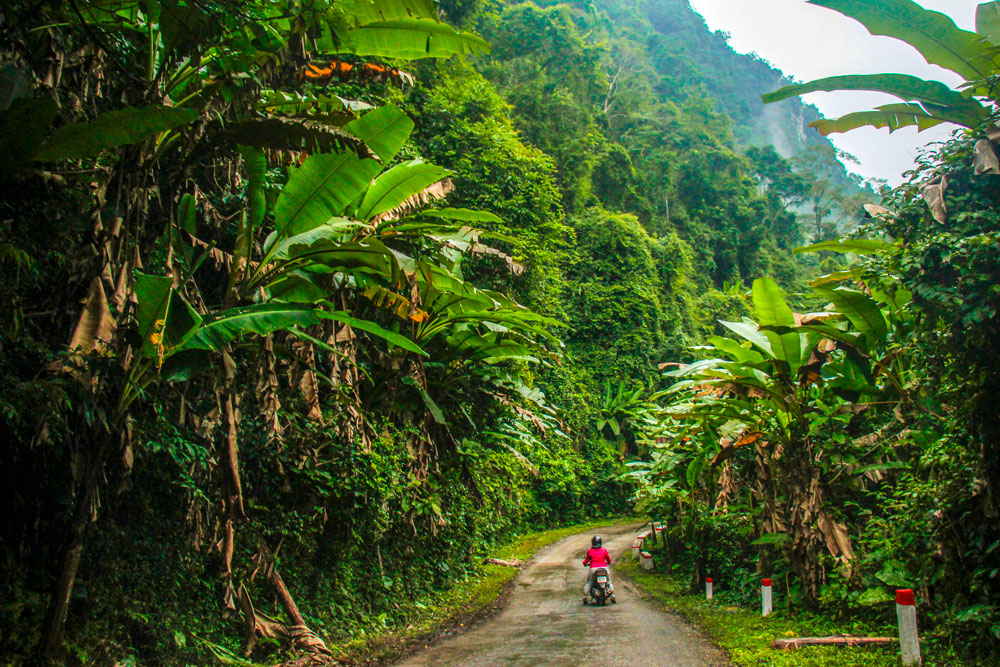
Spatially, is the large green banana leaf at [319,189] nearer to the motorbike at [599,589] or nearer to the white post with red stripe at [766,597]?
the white post with red stripe at [766,597]

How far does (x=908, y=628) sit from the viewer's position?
207 inches

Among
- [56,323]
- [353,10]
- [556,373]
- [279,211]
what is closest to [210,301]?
[279,211]

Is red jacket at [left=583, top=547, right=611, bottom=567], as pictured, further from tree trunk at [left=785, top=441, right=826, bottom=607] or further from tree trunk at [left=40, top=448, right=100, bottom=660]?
tree trunk at [left=40, top=448, right=100, bottom=660]

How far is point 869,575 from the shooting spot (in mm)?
7164

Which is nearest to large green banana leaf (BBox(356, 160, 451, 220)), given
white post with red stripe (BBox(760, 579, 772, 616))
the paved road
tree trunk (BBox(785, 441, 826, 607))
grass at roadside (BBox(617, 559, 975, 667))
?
the paved road

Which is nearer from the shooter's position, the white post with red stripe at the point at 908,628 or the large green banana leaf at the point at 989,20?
the white post with red stripe at the point at 908,628

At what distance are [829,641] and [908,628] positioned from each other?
1.38 m

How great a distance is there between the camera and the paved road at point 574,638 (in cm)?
662

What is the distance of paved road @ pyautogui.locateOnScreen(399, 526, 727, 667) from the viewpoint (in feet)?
21.7

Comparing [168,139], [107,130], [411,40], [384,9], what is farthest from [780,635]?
[107,130]

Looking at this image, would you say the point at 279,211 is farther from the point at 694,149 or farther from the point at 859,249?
the point at 694,149

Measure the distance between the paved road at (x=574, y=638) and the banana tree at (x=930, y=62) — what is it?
202 inches

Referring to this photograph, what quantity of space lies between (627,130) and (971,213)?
1476 inches

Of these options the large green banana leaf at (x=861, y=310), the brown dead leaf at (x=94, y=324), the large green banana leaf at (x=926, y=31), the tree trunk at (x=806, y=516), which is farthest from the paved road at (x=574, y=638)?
the large green banana leaf at (x=926, y=31)
